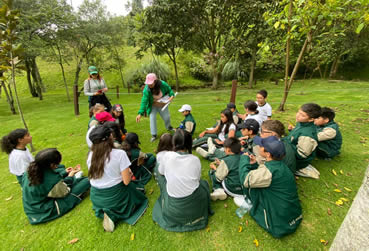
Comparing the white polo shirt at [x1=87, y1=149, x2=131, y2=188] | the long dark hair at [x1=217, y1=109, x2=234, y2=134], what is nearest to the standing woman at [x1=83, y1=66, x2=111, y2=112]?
the white polo shirt at [x1=87, y1=149, x2=131, y2=188]

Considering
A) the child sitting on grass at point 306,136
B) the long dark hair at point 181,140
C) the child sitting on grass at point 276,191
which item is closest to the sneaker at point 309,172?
the child sitting on grass at point 306,136

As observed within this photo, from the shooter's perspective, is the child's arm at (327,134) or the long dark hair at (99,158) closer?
the long dark hair at (99,158)

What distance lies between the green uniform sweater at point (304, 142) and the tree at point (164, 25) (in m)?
12.0

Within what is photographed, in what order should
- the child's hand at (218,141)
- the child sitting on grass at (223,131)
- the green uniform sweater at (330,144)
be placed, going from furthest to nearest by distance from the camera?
the child's hand at (218,141)
the child sitting on grass at (223,131)
the green uniform sweater at (330,144)

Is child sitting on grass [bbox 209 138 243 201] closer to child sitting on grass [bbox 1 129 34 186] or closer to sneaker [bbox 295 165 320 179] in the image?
sneaker [bbox 295 165 320 179]

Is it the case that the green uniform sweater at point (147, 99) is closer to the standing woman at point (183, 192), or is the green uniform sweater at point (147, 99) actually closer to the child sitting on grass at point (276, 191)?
the standing woman at point (183, 192)

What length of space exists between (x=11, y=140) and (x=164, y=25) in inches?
505

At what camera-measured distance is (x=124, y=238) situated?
86.0 inches

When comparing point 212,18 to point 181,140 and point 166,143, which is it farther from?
point 181,140

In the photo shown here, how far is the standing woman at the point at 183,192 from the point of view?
Answer: 6.61 feet

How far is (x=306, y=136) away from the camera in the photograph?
275 cm

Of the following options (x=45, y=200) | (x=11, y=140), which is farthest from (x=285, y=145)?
(x=11, y=140)

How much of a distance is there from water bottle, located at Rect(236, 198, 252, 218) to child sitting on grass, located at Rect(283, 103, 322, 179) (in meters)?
1.21

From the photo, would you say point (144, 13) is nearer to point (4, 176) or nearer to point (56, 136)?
point (56, 136)
